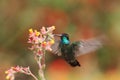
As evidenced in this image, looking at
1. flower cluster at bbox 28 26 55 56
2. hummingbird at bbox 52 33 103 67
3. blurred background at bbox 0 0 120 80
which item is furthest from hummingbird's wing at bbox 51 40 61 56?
blurred background at bbox 0 0 120 80

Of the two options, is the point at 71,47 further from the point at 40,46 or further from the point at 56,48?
the point at 40,46

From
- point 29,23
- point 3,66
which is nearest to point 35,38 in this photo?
point 3,66

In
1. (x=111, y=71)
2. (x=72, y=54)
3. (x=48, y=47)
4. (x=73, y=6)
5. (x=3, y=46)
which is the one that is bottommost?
(x=48, y=47)

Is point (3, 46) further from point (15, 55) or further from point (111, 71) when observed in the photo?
point (111, 71)

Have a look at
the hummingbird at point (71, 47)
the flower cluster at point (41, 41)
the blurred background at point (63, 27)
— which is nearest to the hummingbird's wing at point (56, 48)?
the hummingbird at point (71, 47)

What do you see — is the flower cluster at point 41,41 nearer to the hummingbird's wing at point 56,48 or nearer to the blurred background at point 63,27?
the hummingbird's wing at point 56,48
